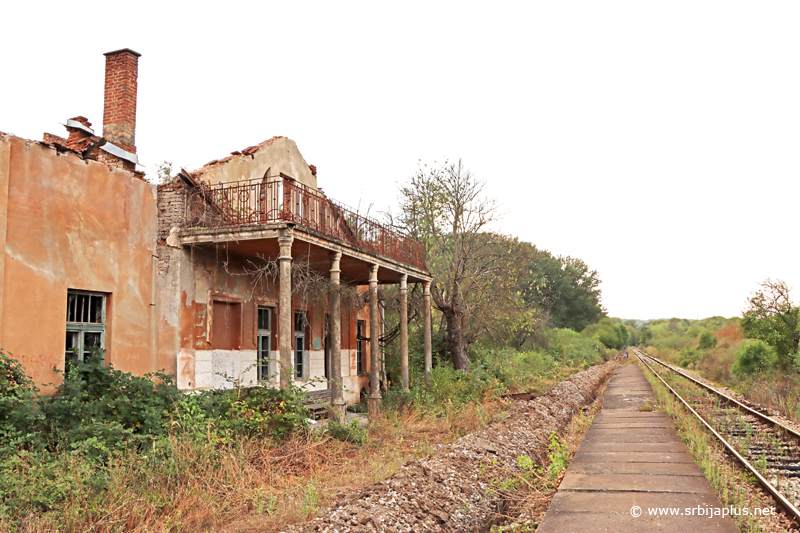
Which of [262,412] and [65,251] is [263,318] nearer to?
[262,412]

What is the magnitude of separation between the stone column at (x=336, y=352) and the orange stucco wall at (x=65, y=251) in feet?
11.8

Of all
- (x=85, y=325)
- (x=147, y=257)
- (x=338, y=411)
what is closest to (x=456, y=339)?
(x=338, y=411)

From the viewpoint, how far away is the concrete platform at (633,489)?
253 inches

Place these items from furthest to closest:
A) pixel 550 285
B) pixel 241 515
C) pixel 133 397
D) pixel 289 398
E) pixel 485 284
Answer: pixel 550 285
pixel 485 284
pixel 289 398
pixel 133 397
pixel 241 515

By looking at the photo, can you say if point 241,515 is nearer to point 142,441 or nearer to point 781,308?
point 142,441

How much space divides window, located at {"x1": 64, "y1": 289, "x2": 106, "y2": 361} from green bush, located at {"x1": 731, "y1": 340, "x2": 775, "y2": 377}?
80.2 feet

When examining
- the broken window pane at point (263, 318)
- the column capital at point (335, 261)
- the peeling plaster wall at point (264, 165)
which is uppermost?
the peeling plaster wall at point (264, 165)

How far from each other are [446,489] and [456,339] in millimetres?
15185

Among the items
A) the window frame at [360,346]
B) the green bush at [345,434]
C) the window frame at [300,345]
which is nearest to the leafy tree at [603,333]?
the window frame at [360,346]

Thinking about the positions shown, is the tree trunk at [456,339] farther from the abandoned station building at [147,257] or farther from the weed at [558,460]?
the weed at [558,460]

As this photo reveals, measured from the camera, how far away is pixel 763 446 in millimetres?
11203

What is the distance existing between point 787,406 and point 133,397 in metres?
16.1

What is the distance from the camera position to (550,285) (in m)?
59.7

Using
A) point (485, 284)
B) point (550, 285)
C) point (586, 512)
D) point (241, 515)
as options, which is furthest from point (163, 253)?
point (550, 285)
